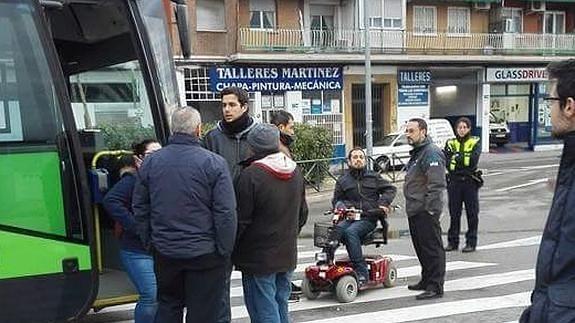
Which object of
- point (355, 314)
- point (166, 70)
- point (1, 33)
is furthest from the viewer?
point (355, 314)

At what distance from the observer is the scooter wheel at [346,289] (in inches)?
268

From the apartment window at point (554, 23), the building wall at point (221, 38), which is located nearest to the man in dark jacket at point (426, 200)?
the building wall at point (221, 38)

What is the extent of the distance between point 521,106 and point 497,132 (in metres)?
2.37

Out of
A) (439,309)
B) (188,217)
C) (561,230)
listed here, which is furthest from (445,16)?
(561,230)

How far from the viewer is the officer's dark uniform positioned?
365 inches

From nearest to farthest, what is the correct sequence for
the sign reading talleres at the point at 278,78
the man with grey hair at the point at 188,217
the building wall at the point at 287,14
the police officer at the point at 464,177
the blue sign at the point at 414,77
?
the man with grey hair at the point at 188,217 → the police officer at the point at 464,177 → the sign reading talleres at the point at 278,78 → the building wall at the point at 287,14 → the blue sign at the point at 414,77

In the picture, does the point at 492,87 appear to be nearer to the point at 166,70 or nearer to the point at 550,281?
the point at 166,70

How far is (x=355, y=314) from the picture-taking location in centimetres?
643

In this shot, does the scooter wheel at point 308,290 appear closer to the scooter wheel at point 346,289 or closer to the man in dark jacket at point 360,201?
the scooter wheel at point 346,289

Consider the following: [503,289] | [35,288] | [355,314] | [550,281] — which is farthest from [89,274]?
[503,289]

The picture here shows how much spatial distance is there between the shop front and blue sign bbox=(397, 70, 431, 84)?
389cm

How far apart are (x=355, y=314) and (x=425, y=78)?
24.5 meters

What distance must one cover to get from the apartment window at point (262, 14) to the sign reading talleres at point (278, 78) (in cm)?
180

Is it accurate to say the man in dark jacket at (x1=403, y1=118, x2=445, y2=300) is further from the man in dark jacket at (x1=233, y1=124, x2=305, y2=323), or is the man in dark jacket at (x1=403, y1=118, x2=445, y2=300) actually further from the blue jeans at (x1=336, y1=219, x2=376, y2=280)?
the man in dark jacket at (x1=233, y1=124, x2=305, y2=323)
